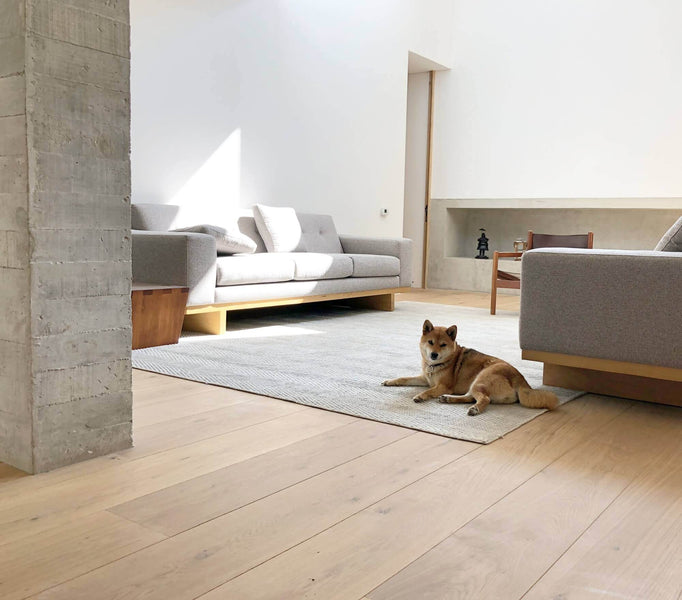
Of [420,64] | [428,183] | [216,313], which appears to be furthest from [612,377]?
[420,64]

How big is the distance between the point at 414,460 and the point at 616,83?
5.88 metres

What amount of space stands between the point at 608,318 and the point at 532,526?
124cm

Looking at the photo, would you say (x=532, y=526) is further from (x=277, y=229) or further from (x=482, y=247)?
(x=482, y=247)

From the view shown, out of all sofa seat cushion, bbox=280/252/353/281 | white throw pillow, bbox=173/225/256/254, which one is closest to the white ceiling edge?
sofa seat cushion, bbox=280/252/353/281

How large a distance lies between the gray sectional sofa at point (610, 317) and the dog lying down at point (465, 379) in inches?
9.7

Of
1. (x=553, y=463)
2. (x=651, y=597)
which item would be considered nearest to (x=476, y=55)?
(x=553, y=463)

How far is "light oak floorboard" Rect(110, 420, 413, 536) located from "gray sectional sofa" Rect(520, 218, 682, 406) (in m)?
0.82

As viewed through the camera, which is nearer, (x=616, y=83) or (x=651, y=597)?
(x=651, y=597)

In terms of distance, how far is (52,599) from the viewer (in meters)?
1.15

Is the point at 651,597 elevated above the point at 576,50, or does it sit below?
below

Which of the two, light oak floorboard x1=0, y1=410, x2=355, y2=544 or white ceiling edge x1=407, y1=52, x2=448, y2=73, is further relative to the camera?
white ceiling edge x1=407, y1=52, x2=448, y2=73

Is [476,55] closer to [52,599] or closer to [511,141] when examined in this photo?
[511,141]

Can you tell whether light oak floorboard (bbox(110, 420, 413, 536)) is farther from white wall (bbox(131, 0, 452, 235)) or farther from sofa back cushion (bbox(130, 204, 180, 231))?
white wall (bbox(131, 0, 452, 235))

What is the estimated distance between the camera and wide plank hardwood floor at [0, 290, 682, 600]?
4.07 feet
